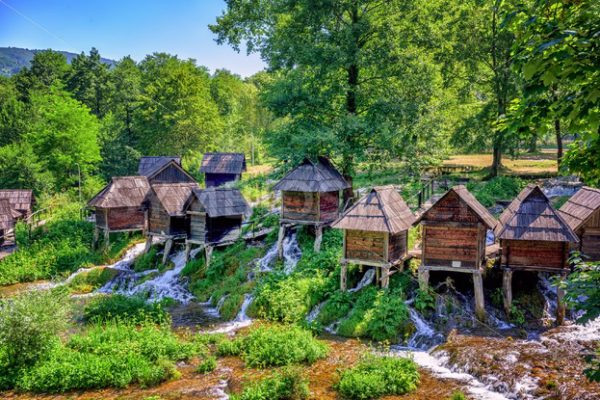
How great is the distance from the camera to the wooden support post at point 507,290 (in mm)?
17531

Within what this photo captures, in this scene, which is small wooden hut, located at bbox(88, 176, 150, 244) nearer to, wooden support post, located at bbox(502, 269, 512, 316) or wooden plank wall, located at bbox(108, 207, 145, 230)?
wooden plank wall, located at bbox(108, 207, 145, 230)

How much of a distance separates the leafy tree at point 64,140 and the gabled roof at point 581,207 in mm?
38527

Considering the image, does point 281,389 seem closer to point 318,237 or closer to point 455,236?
point 455,236

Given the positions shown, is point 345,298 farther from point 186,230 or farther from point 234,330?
point 186,230

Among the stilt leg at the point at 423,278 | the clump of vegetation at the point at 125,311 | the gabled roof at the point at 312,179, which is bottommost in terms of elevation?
the clump of vegetation at the point at 125,311

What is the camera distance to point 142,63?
2965 inches

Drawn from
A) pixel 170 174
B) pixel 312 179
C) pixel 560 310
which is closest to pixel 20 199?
pixel 170 174

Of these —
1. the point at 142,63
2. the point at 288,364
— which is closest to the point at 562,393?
the point at 288,364

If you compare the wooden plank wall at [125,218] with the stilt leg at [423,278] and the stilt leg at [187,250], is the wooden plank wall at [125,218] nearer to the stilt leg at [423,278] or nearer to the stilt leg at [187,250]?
the stilt leg at [187,250]

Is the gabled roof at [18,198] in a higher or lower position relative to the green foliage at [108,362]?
higher

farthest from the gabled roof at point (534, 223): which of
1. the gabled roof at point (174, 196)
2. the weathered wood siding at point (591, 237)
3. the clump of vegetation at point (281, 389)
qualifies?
the gabled roof at point (174, 196)

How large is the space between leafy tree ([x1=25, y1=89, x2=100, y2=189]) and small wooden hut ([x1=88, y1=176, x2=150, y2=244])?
561 inches

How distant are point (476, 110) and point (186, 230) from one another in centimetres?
2269

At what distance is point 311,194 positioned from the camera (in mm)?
23422
